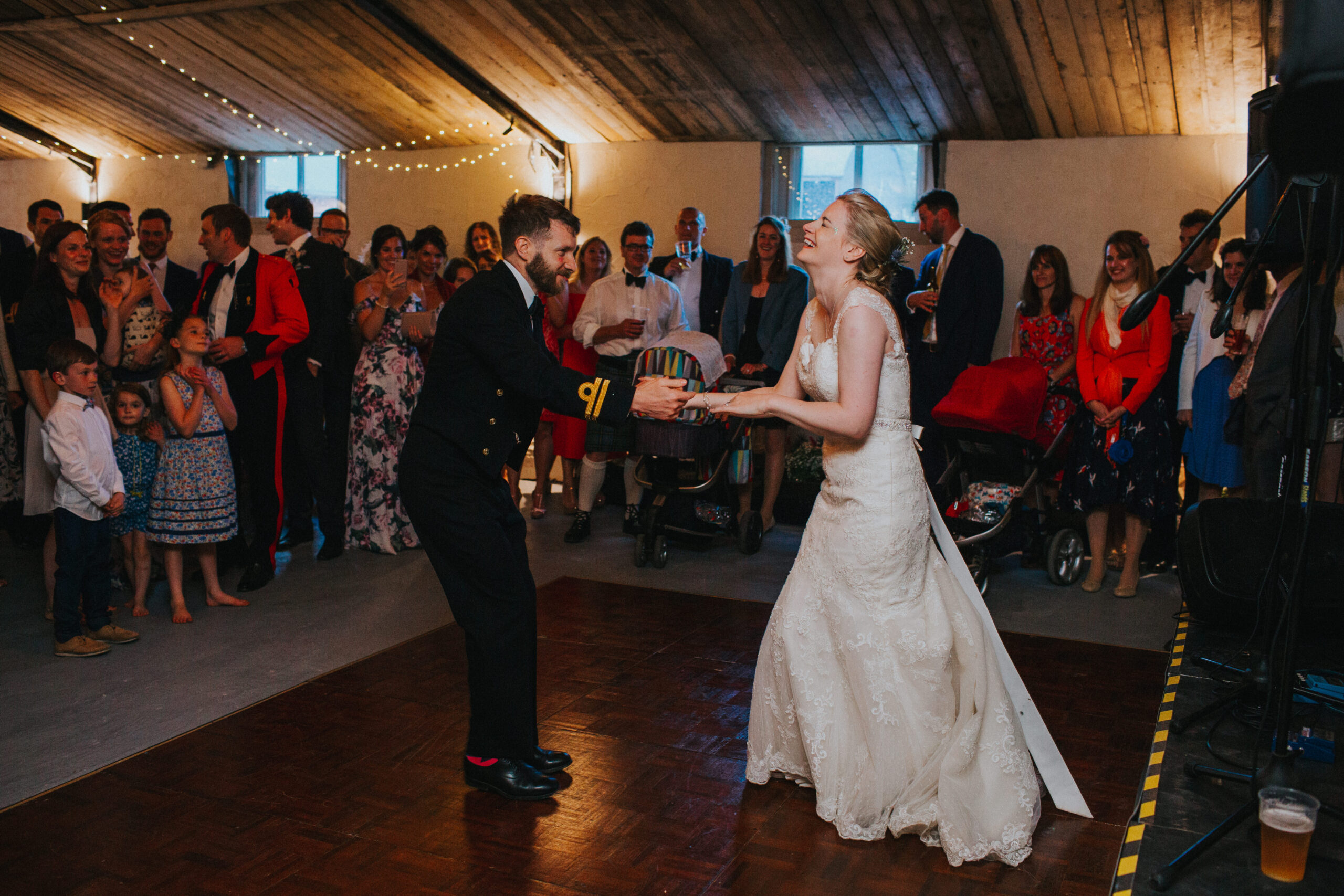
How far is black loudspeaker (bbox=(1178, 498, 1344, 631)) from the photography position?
3.77 metres

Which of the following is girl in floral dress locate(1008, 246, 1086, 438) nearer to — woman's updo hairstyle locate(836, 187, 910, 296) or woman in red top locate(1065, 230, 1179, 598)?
woman in red top locate(1065, 230, 1179, 598)

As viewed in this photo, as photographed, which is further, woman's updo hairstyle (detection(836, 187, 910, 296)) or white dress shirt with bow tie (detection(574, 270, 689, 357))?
white dress shirt with bow tie (detection(574, 270, 689, 357))

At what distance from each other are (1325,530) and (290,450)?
498 centimetres

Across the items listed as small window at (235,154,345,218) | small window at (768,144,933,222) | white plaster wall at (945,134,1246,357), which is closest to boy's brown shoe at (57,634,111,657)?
white plaster wall at (945,134,1246,357)

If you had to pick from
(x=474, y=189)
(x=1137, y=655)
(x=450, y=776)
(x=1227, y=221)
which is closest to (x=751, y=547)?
(x=1137, y=655)

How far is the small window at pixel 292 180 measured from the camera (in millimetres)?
11203

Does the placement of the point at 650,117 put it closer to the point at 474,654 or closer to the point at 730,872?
the point at 474,654

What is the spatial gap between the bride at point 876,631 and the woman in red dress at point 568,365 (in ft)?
13.8

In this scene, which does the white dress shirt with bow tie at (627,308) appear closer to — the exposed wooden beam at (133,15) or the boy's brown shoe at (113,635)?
the boy's brown shoe at (113,635)

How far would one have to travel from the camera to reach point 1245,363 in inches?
191

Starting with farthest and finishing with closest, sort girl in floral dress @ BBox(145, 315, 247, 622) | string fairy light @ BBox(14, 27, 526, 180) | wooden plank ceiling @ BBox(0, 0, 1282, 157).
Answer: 1. string fairy light @ BBox(14, 27, 526, 180)
2. wooden plank ceiling @ BBox(0, 0, 1282, 157)
3. girl in floral dress @ BBox(145, 315, 247, 622)

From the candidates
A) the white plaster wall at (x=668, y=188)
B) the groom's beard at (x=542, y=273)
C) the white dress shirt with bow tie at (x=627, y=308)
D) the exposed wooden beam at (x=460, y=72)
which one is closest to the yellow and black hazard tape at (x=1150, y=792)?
the groom's beard at (x=542, y=273)

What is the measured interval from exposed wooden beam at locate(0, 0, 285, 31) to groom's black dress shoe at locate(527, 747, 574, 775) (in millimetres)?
7090

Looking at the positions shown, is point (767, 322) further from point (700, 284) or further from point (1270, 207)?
point (1270, 207)
